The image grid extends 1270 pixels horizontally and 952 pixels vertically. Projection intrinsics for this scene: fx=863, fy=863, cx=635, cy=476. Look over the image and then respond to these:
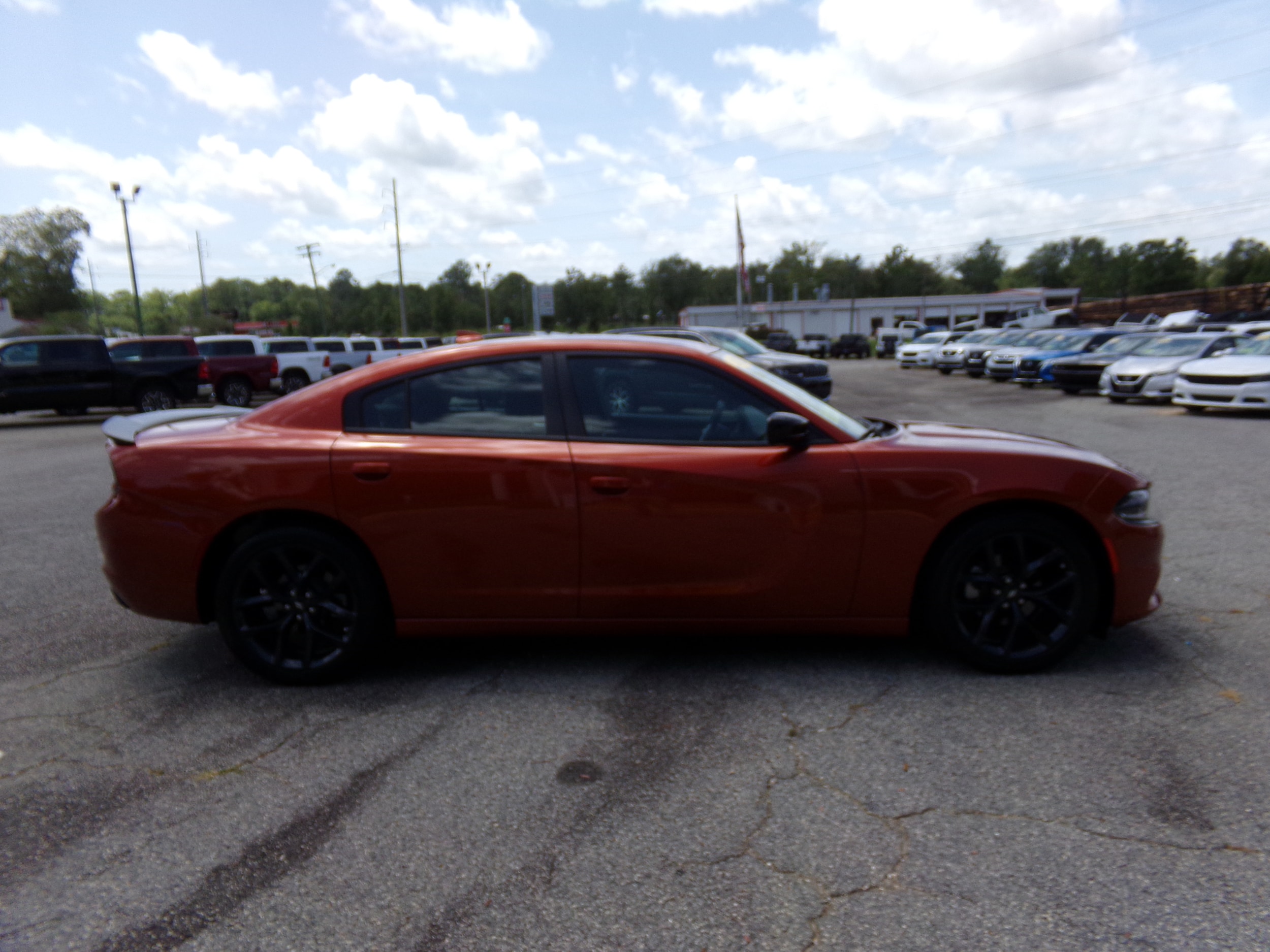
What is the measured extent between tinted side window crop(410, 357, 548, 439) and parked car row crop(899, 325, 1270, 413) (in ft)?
51.6

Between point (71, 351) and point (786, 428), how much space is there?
19.8m

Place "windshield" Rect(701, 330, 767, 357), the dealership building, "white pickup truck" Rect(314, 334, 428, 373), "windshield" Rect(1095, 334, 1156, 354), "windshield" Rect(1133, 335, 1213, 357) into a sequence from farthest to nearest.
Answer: the dealership building → "white pickup truck" Rect(314, 334, 428, 373) → "windshield" Rect(1095, 334, 1156, 354) → "windshield" Rect(1133, 335, 1213, 357) → "windshield" Rect(701, 330, 767, 357)

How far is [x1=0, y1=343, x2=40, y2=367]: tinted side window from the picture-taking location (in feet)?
59.4

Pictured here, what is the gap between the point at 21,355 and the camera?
18219 mm

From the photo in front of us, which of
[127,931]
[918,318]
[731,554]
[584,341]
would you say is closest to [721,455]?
[731,554]

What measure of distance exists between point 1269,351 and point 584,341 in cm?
1743

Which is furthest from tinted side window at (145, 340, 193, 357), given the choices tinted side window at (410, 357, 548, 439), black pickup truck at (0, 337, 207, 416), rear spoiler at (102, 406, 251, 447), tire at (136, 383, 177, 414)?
tinted side window at (410, 357, 548, 439)

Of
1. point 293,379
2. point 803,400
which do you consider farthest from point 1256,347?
point 293,379

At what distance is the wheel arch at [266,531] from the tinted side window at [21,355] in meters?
18.2

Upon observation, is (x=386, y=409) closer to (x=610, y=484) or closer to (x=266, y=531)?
(x=266, y=531)

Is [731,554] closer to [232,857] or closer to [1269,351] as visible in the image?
[232,857]

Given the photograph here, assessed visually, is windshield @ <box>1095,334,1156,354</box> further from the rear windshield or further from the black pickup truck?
the black pickup truck

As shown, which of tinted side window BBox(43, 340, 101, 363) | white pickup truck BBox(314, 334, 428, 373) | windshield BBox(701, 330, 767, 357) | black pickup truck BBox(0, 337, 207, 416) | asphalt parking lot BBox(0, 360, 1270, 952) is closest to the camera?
asphalt parking lot BBox(0, 360, 1270, 952)

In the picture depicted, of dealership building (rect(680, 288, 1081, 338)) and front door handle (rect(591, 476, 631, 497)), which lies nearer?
front door handle (rect(591, 476, 631, 497))
